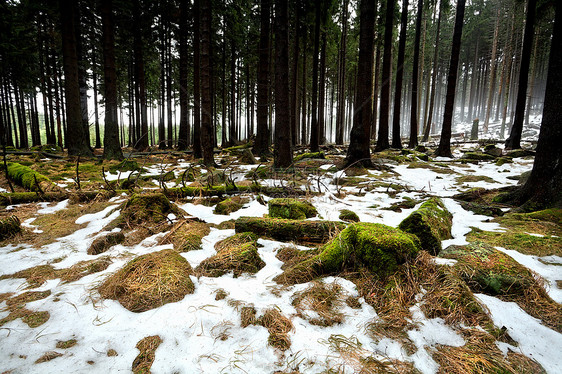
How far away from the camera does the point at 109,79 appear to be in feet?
30.1

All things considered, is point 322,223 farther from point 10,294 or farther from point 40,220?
point 40,220

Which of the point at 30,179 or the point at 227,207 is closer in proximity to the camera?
the point at 227,207

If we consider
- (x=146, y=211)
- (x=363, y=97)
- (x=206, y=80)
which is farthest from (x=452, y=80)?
(x=146, y=211)

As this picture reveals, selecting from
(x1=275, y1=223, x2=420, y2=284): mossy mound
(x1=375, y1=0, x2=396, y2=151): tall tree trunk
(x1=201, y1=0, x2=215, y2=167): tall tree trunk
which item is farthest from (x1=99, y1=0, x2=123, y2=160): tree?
(x1=375, y1=0, x2=396, y2=151): tall tree trunk

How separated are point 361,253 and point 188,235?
2.19 meters

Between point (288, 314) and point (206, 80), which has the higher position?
point (206, 80)

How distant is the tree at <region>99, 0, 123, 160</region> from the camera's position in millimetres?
9047

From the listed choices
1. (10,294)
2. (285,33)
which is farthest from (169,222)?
(285,33)

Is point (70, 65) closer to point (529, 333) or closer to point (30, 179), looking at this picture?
point (30, 179)

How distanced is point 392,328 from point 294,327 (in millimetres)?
701

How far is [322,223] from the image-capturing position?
3086 millimetres

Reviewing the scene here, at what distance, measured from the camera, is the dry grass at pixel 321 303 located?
176cm

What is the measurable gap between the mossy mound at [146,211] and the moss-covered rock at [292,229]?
1.35 metres

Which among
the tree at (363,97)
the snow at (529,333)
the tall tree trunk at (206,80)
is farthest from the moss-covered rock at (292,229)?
the tall tree trunk at (206,80)
